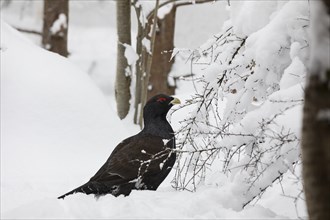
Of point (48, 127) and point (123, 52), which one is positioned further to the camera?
point (123, 52)

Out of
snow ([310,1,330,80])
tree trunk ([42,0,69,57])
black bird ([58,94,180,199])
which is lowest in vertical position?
black bird ([58,94,180,199])

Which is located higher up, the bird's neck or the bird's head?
the bird's head

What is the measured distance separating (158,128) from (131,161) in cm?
57

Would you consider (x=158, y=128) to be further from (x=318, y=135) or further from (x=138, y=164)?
(x=318, y=135)

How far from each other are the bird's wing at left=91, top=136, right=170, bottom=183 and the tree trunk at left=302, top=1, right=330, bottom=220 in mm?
3217

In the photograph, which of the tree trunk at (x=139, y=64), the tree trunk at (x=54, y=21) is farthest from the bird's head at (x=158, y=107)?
the tree trunk at (x=54, y=21)

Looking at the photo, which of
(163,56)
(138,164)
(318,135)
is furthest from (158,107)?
(163,56)

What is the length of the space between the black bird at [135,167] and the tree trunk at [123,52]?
389 centimetres

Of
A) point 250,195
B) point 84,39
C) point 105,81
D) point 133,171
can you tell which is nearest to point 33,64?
point 133,171

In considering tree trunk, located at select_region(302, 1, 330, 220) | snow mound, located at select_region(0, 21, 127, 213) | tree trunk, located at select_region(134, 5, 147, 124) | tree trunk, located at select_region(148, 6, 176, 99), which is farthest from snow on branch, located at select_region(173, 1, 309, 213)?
tree trunk, located at select_region(148, 6, 176, 99)

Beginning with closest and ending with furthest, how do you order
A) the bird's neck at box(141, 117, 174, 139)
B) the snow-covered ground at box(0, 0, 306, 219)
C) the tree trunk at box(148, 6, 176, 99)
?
1. the bird's neck at box(141, 117, 174, 139)
2. the snow-covered ground at box(0, 0, 306, 219)
3. the tree trunk at box(148, 6, 176, 99)

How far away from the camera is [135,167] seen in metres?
5.10

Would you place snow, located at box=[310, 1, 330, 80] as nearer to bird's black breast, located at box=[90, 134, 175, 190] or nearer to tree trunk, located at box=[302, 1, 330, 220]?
tree trunk, located at box=[302, 1, 330, 220]

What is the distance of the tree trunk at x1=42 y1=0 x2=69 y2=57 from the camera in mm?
12016
